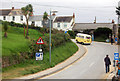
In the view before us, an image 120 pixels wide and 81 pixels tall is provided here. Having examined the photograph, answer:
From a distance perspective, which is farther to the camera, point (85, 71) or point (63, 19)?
point (63, 19)

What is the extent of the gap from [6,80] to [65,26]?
56449 mm

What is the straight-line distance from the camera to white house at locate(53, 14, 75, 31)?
233 ft

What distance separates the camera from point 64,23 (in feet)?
233

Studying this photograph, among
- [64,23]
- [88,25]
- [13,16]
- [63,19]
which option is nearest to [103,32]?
Result: [88,25]

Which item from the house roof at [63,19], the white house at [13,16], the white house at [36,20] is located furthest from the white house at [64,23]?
the white house at [13,16]

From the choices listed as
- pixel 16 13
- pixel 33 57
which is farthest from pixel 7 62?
pixel 16 13

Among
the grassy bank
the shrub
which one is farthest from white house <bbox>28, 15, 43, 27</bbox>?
the grassy bank

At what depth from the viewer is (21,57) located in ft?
66.6

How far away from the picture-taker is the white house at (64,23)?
233 ft

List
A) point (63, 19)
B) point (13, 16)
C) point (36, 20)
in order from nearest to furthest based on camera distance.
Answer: point (13, 16), point (36, 20), point (63, 19)

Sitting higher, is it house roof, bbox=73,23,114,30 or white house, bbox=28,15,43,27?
white house, bbox=28,15,43,27

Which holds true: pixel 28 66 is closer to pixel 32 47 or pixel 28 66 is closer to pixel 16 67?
pixel 16 67

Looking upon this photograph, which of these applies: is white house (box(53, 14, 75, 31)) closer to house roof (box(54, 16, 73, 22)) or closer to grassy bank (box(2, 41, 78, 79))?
house roof (box(54, 16, 73, 22))

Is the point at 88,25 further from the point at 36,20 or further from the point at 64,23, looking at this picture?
the point at 36,20
